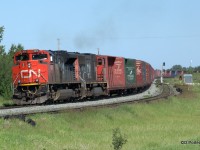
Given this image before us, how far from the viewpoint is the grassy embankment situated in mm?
13797

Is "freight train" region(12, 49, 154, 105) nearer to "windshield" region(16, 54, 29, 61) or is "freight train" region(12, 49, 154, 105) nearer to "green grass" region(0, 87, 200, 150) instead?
"windshield" region(16, 54, 29, 61)

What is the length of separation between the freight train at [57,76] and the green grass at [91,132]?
4.85 meters

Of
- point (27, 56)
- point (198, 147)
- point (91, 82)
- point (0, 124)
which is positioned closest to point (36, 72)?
point (27, 56)

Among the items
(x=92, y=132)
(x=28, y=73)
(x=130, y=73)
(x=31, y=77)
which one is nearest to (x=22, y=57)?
(x=28, y=73)

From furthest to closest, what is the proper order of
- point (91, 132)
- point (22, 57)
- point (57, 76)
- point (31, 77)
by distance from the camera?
point (57, 76)
point (22, 57)
point (31, 77)
point (91, 132)

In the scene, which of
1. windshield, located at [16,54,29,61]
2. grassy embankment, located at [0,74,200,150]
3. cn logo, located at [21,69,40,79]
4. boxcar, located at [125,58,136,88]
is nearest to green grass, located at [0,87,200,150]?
grassy embankment, located at [0,74,200,150]

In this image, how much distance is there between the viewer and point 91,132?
17.8 metres

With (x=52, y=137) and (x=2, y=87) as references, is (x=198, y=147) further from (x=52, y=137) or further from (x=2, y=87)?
(x=2, y=87)

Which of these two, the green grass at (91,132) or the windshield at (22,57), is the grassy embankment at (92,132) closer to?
the green grass at (91,132)

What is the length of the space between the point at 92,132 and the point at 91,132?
51 millimetres

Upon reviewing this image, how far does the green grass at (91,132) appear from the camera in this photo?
1375cm

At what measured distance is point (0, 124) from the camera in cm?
1552

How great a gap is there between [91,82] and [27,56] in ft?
22.3

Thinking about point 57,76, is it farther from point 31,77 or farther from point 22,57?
point 22,57
